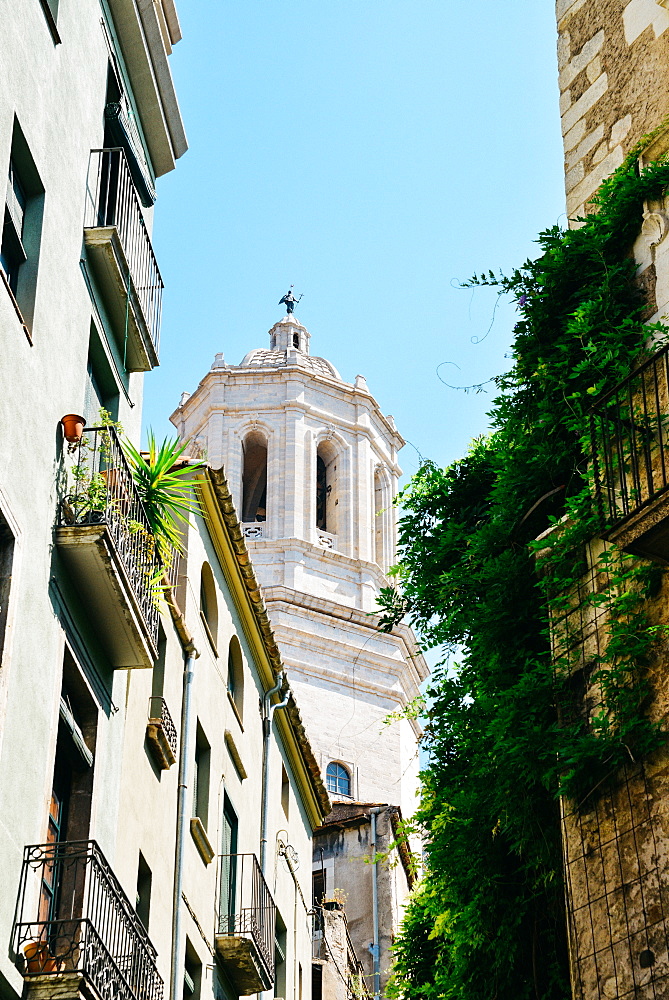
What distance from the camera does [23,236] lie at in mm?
11234

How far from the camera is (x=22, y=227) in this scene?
11273 mm

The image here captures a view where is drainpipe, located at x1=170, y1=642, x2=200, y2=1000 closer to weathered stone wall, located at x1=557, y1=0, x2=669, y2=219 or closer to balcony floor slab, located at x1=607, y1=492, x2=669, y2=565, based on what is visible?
weathered stone wall, located at x1=557, y1=0, x2=669, y2=219

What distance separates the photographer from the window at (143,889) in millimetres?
15319

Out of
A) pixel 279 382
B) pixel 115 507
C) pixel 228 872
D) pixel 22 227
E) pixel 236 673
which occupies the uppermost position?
pixel 279 382

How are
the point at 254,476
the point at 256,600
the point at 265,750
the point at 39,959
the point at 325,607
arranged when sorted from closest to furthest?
the point at 39,959
the point at 256,600
the point at 265,750
the point at 325,607
the point at 254,476

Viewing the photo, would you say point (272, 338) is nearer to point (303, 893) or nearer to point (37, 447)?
point (303, 893)

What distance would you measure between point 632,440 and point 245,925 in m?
11.7

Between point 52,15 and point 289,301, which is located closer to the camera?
point 52,15

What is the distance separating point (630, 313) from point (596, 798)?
→ 282 cm

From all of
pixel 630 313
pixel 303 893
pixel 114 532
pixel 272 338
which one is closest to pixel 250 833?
pixel 303 893

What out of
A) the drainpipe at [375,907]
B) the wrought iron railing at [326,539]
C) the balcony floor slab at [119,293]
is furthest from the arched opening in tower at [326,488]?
the balcony floor slab at [119,293]

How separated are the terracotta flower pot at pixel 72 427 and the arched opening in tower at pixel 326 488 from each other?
41.9 meters

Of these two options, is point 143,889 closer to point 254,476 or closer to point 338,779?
point 338,779

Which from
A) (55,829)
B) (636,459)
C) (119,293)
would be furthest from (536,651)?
(119,293)
